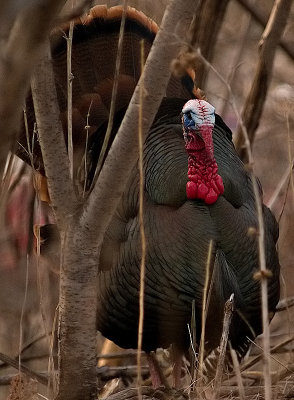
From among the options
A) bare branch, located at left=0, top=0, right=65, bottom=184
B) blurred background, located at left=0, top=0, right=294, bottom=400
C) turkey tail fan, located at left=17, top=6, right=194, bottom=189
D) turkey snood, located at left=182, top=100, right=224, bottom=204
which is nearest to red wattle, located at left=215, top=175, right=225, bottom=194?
turkey snood, located at left=182, top=100, right=224, bottom=204

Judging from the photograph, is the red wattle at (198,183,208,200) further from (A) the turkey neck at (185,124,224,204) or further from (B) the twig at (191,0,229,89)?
(B) the twig at (191,0,229,89)

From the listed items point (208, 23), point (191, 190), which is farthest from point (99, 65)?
point (191, 190)

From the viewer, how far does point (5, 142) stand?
152 centimetres

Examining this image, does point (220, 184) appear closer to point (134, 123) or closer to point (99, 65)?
point (99, 65)

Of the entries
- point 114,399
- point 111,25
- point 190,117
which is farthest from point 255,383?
point 111,25

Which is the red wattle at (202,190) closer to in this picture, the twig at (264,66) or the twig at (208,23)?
the twig at (264,66)

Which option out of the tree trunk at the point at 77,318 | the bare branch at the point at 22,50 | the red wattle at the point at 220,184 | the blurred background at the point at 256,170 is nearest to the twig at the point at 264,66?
the blurred background at the point at 256,170

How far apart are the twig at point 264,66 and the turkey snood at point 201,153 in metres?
0.21

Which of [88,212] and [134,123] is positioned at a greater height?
[134,123]

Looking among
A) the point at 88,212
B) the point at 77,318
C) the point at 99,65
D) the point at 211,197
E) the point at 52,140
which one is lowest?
the point at 77,318

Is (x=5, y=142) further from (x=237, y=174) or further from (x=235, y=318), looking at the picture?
(x=237, y=174)

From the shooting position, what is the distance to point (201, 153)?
353cm

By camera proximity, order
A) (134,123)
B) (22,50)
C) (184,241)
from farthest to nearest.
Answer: (184,241), (134,123), (22,50)

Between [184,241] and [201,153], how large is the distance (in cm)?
39
